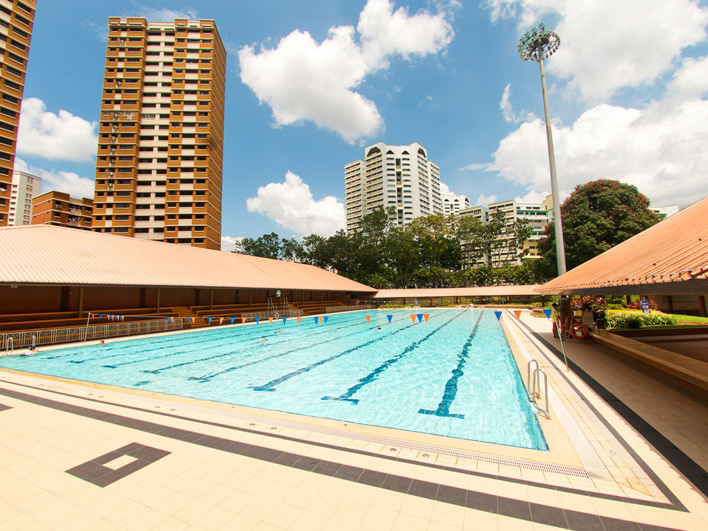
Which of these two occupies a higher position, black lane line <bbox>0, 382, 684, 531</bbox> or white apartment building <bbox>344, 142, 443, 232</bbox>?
white apartment building <bbox>344, 142, 443, 232</bbox>

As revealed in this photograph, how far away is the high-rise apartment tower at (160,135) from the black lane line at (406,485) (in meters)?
43.3

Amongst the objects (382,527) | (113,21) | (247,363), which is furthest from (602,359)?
(113,21)

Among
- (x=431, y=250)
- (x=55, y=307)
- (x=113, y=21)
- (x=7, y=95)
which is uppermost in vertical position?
(x=113, y=21)

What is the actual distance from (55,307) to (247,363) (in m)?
12.6

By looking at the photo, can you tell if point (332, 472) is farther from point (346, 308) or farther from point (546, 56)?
point (346, 308)

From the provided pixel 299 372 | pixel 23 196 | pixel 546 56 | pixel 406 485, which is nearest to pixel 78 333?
pixel 299 372

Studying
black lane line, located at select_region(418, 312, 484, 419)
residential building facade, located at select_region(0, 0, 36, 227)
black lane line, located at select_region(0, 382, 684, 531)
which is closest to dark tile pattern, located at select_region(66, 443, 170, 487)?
black lane line, located at select_region(0, 382, 684, 531)

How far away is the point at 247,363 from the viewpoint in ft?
32.5

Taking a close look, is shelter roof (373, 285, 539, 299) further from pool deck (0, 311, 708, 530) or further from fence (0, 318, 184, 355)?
pool deck (0, 311, 708, 530)

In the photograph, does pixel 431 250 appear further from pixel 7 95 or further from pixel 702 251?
pixel 7 95

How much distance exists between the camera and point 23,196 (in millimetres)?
81438

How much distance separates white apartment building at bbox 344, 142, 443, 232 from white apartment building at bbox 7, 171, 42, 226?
88810mm

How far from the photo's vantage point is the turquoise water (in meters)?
5.50

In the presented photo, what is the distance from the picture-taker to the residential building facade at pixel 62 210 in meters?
53.4
